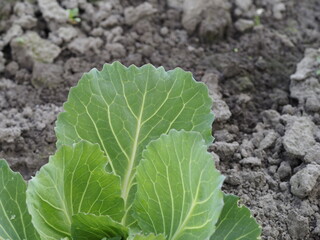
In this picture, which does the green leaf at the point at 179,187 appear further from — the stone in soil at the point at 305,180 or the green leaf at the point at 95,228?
the stone in soil at the point at 305,180

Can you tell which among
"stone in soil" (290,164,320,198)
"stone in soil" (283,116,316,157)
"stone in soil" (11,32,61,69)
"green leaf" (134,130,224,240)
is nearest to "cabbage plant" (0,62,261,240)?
"green leaf" (134,130,224,240)

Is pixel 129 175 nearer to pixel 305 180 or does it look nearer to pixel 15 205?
pixel 15 205

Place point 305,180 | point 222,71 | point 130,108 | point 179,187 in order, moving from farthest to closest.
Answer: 1. point 222,71
2. point 305,180
3. point 130,108
4. point 179,187

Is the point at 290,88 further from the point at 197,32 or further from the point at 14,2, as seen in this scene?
the point at 14,2

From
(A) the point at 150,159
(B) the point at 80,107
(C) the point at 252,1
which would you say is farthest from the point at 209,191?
(C) the point at 252,1

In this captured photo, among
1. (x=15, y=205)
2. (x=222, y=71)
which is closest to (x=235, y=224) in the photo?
(x=15, y=205)

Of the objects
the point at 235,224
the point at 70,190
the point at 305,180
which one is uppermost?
the point at 70,190
